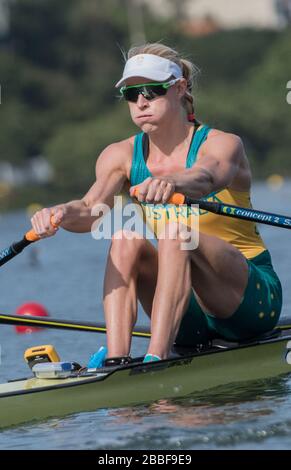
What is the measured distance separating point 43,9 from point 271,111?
12.5 meters

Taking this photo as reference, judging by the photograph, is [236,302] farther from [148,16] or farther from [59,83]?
[148,16]

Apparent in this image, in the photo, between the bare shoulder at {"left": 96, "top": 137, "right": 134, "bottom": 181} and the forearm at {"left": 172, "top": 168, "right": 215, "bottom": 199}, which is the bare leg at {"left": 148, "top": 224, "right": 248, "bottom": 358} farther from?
the bare shoulder at {"left": 96, "top": 137, "right": 134, "bottom": 181}

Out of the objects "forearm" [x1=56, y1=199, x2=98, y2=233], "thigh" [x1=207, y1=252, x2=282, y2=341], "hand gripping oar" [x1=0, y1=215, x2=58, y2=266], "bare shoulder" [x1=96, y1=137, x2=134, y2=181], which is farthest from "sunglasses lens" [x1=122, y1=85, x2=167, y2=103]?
"thigh" [x1=207, y1=252, x2=282, y2=341]

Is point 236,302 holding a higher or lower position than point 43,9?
lower

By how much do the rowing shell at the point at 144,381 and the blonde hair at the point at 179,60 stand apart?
142 centimetres

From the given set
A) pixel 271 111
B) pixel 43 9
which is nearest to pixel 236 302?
pixel 271 111

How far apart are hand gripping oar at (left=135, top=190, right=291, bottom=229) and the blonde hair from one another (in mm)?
713

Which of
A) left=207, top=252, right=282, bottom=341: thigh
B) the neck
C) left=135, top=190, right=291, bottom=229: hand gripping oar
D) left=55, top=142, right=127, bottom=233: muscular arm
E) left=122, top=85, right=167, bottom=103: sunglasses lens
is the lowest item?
left=207, top=252, right=282, bottom=341: thigh

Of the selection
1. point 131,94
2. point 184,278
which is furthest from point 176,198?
point 131,94

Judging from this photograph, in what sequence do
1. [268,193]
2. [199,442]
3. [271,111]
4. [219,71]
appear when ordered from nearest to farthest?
[199,442] → [268,193] → [271,111] → [219,71]

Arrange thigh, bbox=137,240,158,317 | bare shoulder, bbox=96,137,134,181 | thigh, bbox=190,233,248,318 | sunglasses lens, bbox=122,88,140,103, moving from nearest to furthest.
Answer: thigh, bbox=190,233,248,318 < thigh, bbox=137,240,158,317 < sunglasses lens, bbox=122,88,140,103 < bare shoulder, bbox=96,137,134,181

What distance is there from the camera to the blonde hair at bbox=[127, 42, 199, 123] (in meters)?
6.85

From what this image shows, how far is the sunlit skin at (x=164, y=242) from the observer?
6.48 meters

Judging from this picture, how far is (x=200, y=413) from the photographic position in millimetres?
6133
